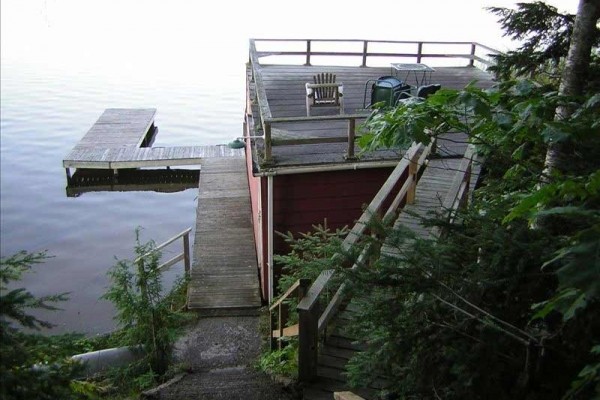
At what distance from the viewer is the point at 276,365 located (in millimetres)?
6516

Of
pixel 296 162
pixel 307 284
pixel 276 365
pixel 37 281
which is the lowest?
pixel 37 281

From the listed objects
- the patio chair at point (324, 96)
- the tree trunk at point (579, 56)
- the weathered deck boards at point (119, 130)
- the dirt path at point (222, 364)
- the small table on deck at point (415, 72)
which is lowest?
the dirt path at point (222, 364)

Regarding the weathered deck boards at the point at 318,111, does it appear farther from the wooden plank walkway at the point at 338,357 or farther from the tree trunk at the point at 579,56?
the tree trunk at the point at 579,56

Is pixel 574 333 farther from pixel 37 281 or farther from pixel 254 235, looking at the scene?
pixel 37 281

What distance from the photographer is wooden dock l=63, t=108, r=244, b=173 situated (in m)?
19.0

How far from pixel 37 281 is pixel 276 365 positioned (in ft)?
30.7

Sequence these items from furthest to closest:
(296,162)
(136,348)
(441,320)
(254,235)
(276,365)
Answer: (254,235) → (296,162) → (136,348) → (276,365) → (441,320)

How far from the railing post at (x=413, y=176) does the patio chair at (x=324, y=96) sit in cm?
449

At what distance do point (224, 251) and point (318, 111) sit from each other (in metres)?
3.32

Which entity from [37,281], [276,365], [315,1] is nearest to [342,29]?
[315,1]

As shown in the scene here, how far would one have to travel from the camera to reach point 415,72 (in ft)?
45.5

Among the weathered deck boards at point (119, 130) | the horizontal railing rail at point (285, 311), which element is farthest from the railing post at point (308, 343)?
the weathered deck boards at point (119, 130)

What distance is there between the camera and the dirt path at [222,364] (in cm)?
579

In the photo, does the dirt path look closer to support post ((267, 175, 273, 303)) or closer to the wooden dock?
support post ((267, 175, 273, 303))
